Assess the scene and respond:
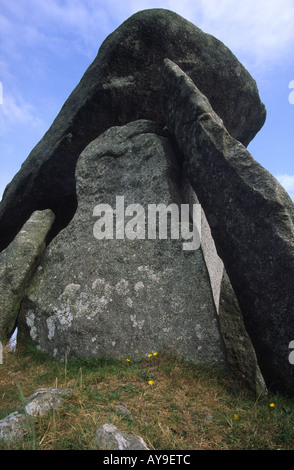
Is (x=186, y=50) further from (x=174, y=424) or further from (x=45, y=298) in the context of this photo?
(x=174, y=424)

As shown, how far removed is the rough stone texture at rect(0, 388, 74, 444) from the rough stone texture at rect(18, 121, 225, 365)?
6.20 ft

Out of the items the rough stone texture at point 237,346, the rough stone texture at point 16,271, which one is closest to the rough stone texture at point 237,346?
the rough stone texture at point 237,346

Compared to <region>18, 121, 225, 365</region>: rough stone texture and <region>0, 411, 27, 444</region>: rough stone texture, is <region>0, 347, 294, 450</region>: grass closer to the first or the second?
<region>0, 411, 27, 444</region>: rough stone texture

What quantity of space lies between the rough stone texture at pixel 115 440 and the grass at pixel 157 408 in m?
0.08

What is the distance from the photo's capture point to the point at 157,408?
3.94 m

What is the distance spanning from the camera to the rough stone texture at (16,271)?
6957 mm

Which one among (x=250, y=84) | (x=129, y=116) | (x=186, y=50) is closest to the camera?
(x=186, y=50)

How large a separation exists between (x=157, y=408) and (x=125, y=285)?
2.40m

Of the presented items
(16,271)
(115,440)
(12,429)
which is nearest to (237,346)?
(115,440)

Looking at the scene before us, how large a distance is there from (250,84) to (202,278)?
6.18 meters

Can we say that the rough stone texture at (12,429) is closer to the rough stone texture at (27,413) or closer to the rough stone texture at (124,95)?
the rough stone texture at (27,413)

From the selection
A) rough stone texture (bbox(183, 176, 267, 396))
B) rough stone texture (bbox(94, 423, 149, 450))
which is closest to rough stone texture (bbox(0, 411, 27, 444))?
rough stone texture (bbox(94, 423, 149, 450))
